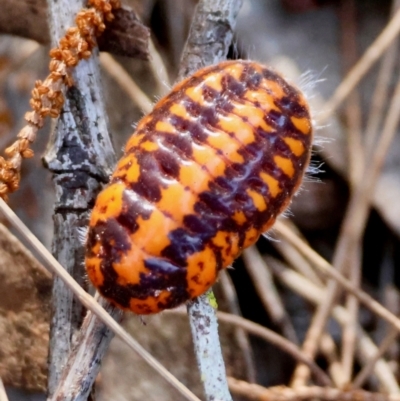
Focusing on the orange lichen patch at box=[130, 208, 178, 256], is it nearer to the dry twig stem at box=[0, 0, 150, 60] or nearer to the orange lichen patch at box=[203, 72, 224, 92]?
the orange lichen patch at box=[203, 72, 224, 92]

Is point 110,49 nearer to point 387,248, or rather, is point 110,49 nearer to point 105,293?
point 105,293

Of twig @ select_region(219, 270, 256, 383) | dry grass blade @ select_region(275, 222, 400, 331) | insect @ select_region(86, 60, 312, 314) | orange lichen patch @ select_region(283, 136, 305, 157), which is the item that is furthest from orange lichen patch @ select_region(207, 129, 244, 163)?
dry grass blade @ select_region(275, 222, 400, 331)

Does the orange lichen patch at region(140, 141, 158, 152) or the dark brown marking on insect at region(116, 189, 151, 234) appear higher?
the orange lichen patch at region(140, 141, 158, 152)

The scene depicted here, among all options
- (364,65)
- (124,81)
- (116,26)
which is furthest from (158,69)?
(364,65)

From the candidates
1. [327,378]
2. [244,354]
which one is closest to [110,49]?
[244,354]

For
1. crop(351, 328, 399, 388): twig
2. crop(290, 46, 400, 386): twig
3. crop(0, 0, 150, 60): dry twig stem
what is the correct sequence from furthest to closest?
crop(290, 46, 400, 386): twig, crop(351, 328, 399, 388): twig, crop(0, 0, 150, 60): dry twig stem

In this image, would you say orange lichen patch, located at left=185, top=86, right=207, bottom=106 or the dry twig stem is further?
the dry twig stem

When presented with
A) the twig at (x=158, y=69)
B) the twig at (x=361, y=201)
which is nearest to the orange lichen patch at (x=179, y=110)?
the twig at (x=158, y=69)
